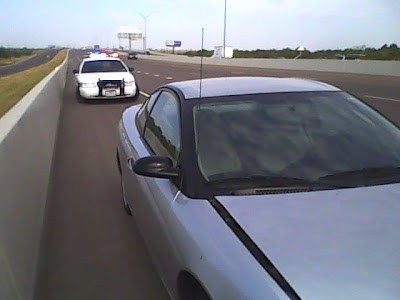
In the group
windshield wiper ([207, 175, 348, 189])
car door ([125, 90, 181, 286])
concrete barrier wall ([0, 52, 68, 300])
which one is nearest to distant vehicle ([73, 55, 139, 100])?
concrete barrier wall ([0, 52, 68, 300])

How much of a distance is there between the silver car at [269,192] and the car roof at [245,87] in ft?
0.05

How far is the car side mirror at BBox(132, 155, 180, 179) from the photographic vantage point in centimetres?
260

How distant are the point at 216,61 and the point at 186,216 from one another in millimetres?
50332

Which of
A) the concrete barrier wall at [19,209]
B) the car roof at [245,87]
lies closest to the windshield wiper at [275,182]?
the car roof at [245,87]

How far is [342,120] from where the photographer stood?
3059 millimetres

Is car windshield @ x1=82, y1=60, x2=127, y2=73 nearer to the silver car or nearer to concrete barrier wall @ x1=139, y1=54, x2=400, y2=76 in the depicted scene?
the silver car

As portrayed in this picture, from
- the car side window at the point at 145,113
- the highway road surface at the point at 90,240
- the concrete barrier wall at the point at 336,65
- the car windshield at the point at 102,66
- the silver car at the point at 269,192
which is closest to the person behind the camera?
the silver car at the point at 269,192

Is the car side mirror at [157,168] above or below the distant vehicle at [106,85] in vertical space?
above

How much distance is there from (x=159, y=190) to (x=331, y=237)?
4.23 feet

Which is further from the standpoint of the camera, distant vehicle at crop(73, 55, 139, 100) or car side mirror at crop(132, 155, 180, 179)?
distant vehicle at crop(73, 55, 139, 100)

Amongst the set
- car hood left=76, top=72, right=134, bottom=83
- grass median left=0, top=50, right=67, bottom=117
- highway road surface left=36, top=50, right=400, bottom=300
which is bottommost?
grass median left=0, top=50, right=67, bottom=117

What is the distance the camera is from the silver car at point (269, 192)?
1.70 meters

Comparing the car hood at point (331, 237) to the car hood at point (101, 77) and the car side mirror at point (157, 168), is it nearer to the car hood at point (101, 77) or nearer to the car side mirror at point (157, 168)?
the car side mirror at point (157, 168)

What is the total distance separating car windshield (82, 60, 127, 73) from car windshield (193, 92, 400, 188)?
13183 millimetres
